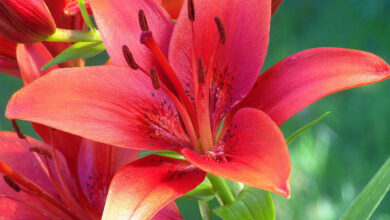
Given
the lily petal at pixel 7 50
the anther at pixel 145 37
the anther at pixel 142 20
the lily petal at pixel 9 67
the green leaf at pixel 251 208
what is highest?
the anther at pixel 142 20

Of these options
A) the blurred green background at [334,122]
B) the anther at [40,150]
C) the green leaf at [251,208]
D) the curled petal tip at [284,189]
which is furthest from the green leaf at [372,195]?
the blurred green background at [334,122]

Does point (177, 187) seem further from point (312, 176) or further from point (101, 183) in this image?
point (312, 176)

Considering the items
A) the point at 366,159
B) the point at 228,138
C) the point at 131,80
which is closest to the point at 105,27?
the point at 131,80

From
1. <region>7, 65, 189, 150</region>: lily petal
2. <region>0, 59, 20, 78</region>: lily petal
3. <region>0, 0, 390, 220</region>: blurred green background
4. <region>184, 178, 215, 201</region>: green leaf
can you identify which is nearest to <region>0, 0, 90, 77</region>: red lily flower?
<region>0, 59, 20, 78</region>: lily petal

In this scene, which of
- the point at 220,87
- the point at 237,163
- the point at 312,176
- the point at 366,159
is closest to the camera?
the point at 237,163

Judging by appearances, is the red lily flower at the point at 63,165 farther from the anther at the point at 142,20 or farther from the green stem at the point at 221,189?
the anther at the point at 142,20

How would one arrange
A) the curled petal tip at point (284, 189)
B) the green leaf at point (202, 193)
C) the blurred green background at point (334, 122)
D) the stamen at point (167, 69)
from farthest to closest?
1. the blurred green background at point (334, 122)
2. the green leaf at point (202, 193)
3. the stamen at point (167, 69)
4. the curled petal tip at point (284, 189)

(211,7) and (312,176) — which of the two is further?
(312,176)
